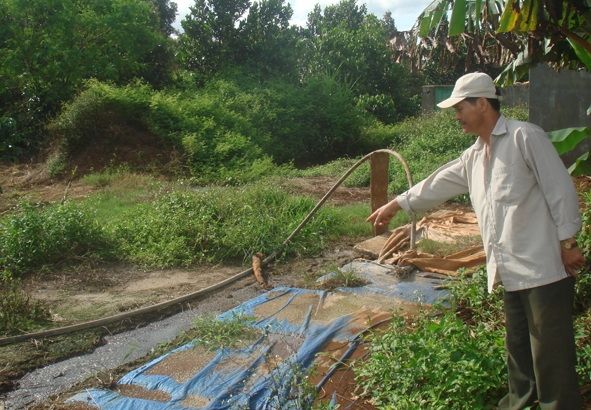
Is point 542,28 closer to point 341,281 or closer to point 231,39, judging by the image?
point 341,281

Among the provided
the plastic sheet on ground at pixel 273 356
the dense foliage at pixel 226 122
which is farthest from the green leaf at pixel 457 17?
the dense foliage at pixel 226 122

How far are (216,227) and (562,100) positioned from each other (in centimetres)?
682

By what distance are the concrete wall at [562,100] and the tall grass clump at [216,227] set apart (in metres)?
4.83

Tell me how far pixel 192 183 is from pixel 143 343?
24.0ft

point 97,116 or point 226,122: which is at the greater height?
point 97,116

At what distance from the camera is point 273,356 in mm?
3881

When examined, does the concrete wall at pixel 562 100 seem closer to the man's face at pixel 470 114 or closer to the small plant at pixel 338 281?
the small plant at pixel 338 281

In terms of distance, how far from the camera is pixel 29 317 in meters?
4.81

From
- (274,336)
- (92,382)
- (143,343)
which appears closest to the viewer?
(92,382)

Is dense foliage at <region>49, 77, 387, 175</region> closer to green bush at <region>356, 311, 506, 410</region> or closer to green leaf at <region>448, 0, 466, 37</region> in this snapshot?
green leaf at <region>448, 0, 466, 37</region>

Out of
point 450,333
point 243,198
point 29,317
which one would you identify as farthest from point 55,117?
point 450,333

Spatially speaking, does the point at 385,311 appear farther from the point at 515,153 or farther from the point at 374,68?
the point at 374,68

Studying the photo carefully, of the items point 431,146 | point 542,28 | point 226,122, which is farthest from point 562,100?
point 226,122

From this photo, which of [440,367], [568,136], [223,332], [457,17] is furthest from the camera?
[457,17]
